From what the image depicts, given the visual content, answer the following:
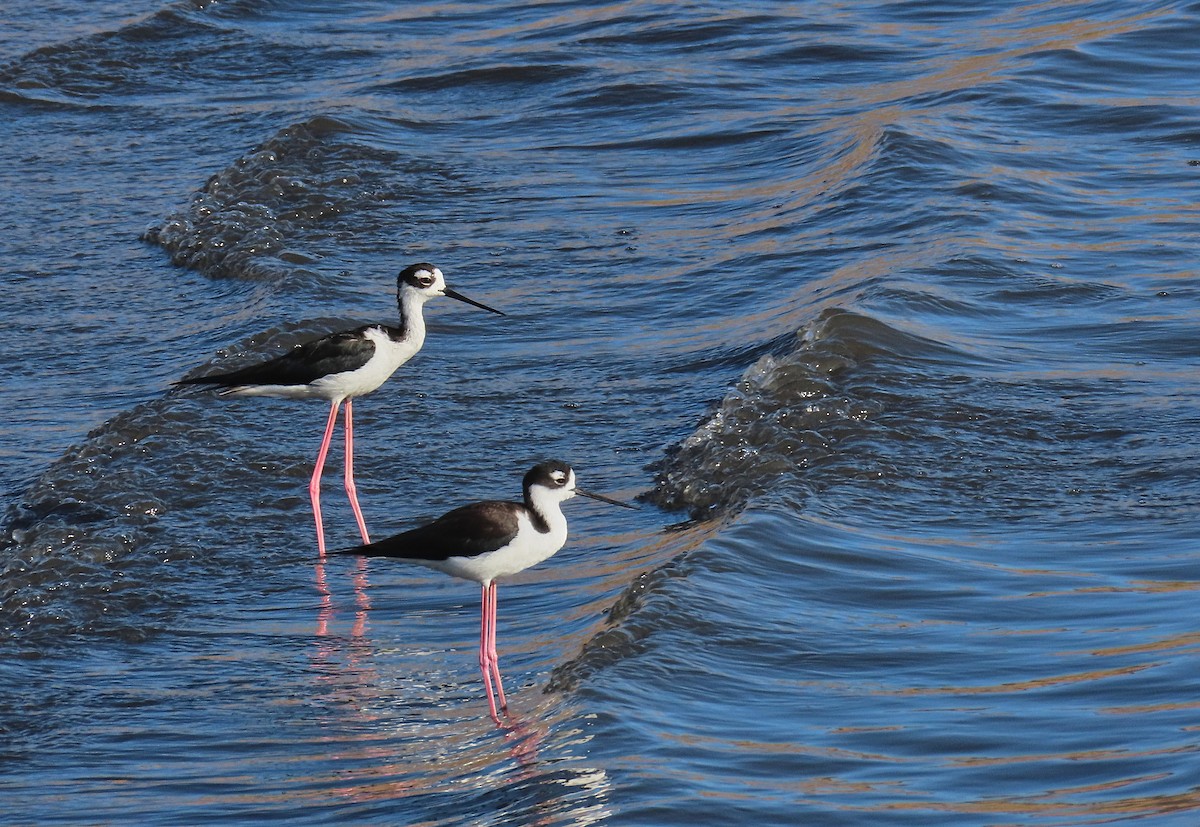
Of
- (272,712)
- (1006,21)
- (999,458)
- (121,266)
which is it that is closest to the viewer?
(272,712)

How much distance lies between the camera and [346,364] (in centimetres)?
882

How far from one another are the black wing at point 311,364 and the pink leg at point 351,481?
36 centimetres

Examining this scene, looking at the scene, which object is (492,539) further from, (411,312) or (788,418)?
(788,418)

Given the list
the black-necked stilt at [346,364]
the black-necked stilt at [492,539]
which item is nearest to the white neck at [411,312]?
the black-necked stilt at [346,364]

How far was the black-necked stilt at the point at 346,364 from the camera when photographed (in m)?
8.79

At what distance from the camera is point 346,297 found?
11.4 meters

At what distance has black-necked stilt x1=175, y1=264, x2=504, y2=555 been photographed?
28.8ft

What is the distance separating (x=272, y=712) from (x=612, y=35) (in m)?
11.5

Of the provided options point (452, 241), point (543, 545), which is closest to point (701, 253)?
point (452, 241)

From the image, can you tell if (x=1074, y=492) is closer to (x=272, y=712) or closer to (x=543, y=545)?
(x=543, y=545)

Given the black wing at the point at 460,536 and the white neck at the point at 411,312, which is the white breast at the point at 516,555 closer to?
the black wing at the point at 460,536

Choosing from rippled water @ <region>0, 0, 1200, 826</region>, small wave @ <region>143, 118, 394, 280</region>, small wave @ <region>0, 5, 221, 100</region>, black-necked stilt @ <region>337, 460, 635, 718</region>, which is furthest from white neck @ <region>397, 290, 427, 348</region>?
small wave @ <region>0, 5, 221, 100</region>

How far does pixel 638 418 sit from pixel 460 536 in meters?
2.94

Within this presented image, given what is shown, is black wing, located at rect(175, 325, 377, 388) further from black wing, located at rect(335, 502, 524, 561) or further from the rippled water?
black wing, located at rect(335, 502, 524, 561)
